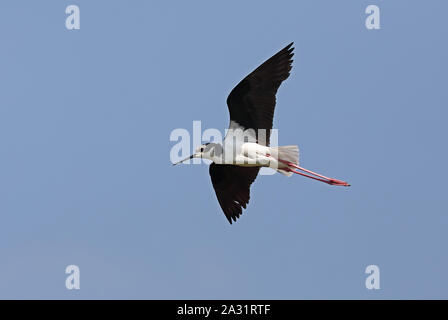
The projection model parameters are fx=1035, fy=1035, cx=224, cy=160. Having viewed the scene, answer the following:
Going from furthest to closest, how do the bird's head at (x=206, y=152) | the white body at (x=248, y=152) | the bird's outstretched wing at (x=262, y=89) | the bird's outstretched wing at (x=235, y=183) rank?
the bird's outstretched wing at (x=235, y=183)
the bird's head at (x=206, y=152)
the white body at (x=248, y=152)
the bird's outstretched wing at (x=262, y=89)

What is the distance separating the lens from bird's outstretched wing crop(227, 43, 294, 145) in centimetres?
1523

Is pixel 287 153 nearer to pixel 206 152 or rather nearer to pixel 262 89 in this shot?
pixel 262 89

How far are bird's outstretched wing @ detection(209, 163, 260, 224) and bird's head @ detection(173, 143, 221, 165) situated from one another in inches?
16.0

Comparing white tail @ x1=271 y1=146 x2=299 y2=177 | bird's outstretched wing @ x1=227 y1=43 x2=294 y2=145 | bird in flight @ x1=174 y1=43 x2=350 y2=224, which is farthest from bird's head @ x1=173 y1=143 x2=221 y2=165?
white tail @ x1=271 y1=146 x2=299 y2=177

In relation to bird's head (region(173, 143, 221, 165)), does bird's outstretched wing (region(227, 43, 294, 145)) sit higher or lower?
higher

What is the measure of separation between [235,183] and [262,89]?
1838mm

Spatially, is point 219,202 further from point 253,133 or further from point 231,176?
point 253,133

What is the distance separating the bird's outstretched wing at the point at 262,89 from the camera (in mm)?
15227

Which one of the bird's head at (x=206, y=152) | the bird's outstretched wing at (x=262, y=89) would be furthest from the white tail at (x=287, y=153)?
the bird's head at (x=206, y=152)

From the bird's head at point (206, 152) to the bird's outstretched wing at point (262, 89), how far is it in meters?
0.71

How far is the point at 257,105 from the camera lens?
1535 cm

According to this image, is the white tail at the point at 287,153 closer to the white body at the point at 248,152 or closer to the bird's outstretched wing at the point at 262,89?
the white body at the point at 248,152

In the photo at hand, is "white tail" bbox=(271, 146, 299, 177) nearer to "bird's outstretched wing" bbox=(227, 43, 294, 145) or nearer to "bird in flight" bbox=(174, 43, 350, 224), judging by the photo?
"bird in flight" bbox=(174, 43, 350, 224)
